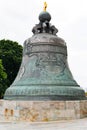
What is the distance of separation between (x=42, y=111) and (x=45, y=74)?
171 centimetres

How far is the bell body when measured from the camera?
9.57m

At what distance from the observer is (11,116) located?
9.23 meters

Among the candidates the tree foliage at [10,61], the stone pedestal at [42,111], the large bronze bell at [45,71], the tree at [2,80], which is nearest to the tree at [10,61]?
the tree foliage at [10,61]

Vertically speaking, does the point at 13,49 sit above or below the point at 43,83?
above

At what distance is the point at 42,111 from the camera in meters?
8.82

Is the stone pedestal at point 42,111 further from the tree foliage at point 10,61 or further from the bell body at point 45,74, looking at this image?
the tree foliage at point 10,61

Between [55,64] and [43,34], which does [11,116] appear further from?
[43,34]

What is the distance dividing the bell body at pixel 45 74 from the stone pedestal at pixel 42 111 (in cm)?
54

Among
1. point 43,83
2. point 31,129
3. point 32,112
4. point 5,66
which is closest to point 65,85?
point 43,83

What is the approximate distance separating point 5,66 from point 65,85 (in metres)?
17.1

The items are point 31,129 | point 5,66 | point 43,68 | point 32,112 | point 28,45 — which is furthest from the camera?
point 5,66

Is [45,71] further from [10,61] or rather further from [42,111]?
[10,61]

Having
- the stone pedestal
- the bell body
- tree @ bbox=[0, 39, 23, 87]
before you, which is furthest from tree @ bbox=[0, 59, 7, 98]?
the stone pedestal

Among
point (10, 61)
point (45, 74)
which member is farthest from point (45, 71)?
point (10, 61)
